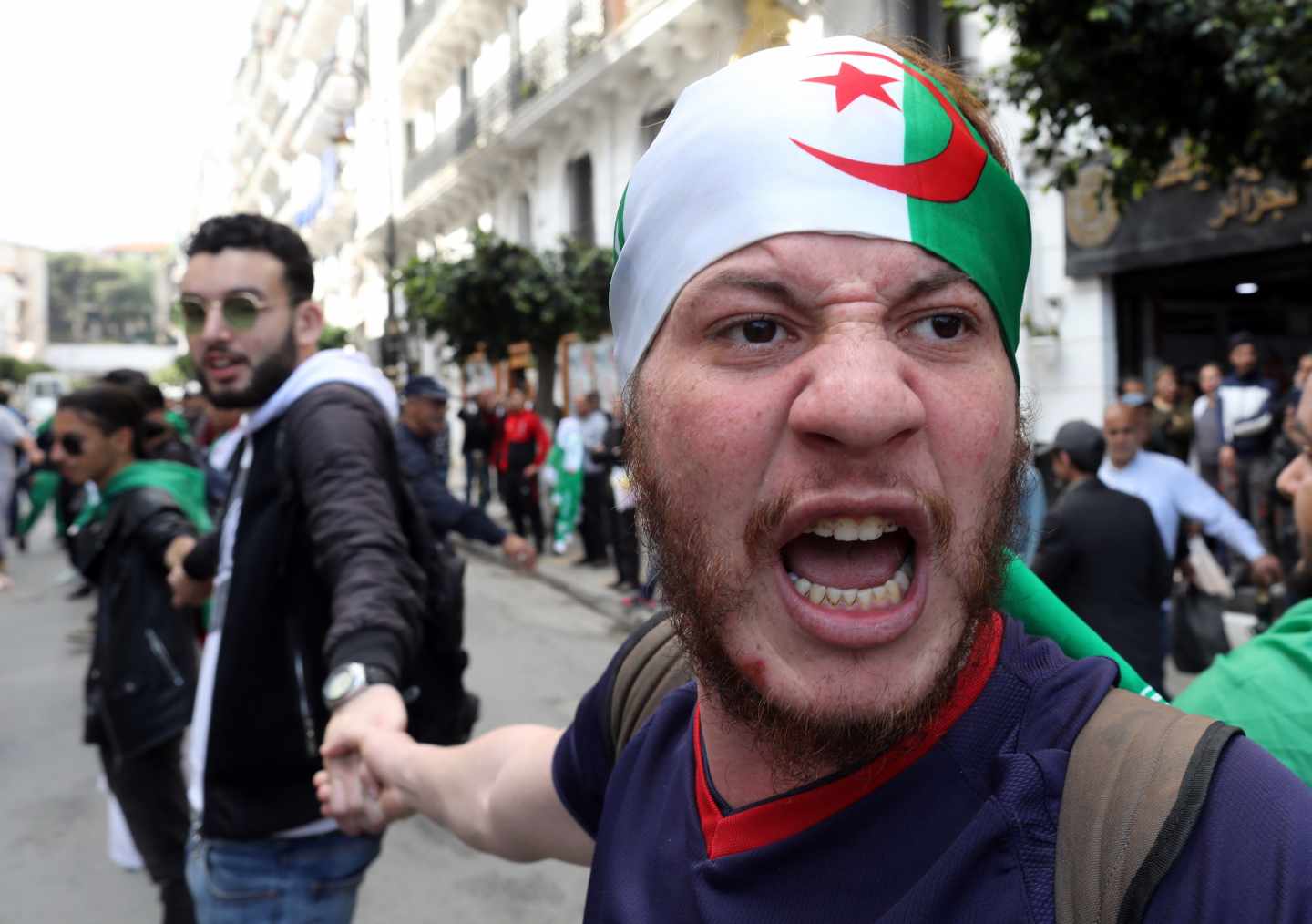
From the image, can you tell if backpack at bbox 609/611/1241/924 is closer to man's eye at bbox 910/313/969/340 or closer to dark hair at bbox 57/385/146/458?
man's eye at bbox 910/313/969/340

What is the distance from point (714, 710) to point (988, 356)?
18.9 inches

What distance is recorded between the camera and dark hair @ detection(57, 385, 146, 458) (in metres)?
3.96

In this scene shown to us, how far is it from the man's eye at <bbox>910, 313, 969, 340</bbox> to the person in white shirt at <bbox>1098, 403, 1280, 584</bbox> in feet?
14.7

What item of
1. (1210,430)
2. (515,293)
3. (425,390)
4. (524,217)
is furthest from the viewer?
(524,217)

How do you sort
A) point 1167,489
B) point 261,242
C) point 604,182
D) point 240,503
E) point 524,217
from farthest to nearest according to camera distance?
point 524,217 < point 604,182 < point 1167,489 < point 261,242 < point 240,503

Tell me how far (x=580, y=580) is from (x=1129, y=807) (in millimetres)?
10374

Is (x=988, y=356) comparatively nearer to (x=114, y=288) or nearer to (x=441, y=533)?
(x=441, y=533)

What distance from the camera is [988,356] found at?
1.13 meters

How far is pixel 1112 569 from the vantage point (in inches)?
179

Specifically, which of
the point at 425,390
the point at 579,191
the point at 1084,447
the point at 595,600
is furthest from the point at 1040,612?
the point at 579,191

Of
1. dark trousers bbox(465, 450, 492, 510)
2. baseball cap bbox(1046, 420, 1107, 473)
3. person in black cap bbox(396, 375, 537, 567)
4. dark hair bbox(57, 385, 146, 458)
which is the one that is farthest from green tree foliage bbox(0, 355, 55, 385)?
baseball cap bbox(1046, 420, 1107, 473)

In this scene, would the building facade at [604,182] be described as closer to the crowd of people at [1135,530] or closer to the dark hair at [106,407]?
the crowd of people at [1135,530]

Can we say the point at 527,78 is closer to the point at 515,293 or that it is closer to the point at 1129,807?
the point at 515,293

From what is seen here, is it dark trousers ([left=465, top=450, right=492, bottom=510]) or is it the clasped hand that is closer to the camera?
the clasped hand
